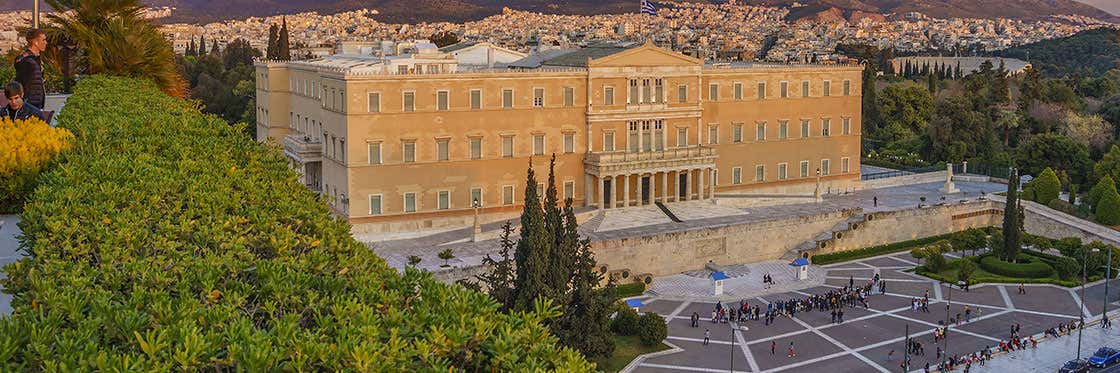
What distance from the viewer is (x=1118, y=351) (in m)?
35.8

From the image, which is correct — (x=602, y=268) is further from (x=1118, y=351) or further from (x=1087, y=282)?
(x=1087, y=282)

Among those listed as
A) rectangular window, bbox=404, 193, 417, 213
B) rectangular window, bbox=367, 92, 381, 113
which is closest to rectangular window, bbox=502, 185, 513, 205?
rectangular window, bbox=404, 193, 417, 213

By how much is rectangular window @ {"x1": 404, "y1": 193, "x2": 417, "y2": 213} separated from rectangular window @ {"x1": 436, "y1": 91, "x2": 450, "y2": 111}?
3797 millimetres

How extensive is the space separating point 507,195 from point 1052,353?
22.4 m

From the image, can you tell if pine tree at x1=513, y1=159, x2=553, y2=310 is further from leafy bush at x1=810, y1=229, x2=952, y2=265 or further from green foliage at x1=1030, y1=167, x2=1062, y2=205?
green foliage at x1=1030, y1=167, x2=1062, y2=205

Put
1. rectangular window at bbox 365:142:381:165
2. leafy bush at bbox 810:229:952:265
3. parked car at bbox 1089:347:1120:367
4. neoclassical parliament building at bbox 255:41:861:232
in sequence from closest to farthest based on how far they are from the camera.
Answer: parked car at bbox 1089:347:1120:367 → rectangular window at bbox 365:142:381:165 → neoclassical parliament building at bbox 255:41:861:232 → leafy bush at bbox 810:229:952:265

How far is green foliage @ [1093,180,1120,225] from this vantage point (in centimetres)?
5203

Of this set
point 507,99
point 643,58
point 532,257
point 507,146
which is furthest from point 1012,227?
point 532,257

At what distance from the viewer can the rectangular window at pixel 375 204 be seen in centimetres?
4359

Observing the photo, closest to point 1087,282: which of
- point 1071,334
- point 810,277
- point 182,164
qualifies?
point 1071,334

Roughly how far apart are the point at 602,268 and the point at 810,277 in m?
10.2

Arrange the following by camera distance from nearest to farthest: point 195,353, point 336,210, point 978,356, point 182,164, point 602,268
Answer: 1. point 195,353
2. point 182,164
3. point 978,356
4. point 602,268
5. point 336,210

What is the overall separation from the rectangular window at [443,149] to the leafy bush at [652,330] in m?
13.6

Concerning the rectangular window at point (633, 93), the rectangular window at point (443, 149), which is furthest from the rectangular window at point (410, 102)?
the rectangular window at point (633, 93)
